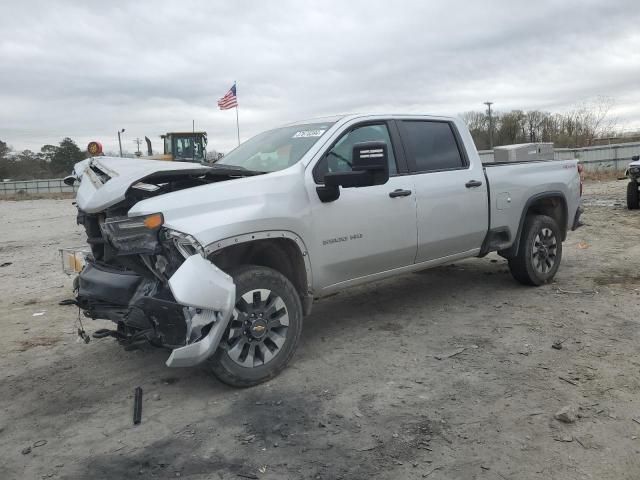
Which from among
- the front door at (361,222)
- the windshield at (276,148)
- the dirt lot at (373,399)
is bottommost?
the dirt lot at (373,399)

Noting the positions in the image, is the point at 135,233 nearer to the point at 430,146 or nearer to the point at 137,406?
the point at 137,406

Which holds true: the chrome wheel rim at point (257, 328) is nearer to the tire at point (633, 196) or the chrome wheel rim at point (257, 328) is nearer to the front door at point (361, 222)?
the front door at point (361, 222)

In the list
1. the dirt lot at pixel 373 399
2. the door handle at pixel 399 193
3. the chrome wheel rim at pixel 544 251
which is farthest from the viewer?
the chrome wheel rim at pixel 544 251

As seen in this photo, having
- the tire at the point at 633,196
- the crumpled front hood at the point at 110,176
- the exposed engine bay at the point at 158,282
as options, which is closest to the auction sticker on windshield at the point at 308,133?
the exposed engine bay at the point at 158,282

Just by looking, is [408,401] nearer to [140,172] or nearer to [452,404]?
[452,404]

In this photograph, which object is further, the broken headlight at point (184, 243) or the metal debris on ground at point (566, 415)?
the broken headlight at point (184, 243)

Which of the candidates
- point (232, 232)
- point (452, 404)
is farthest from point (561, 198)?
point (232, 232)

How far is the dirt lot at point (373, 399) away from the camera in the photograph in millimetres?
2885

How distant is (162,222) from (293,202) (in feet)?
3.31

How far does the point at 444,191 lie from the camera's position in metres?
5.03

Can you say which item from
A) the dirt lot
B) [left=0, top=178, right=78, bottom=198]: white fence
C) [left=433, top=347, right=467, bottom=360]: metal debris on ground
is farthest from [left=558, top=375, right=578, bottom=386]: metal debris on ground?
[left=0, top=178, right=78, bottom=198]: white fence

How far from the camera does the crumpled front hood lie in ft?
12.0

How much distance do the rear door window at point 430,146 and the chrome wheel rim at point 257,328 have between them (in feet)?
6.46

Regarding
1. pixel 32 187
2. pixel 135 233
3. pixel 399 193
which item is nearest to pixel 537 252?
pixel 399 193
